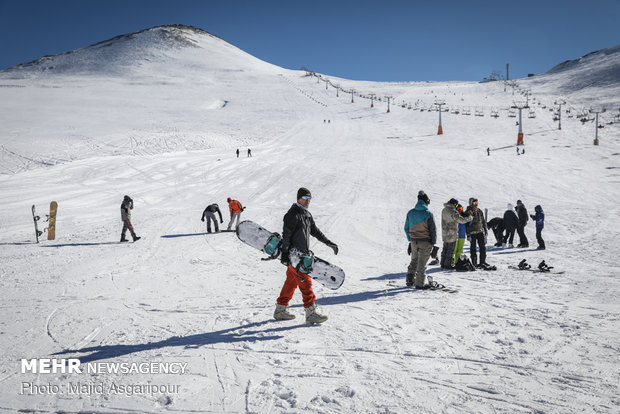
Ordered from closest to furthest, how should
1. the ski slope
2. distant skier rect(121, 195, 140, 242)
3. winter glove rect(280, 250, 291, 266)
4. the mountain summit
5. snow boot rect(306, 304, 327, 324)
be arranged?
the ski slope
winter glove rect(280, 250, 291, 266)
snow boot rect(306, 304, 327, 324)
distant skier rect(121, 195, 140, 242)
the mountain summit

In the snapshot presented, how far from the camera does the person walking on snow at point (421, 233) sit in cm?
646

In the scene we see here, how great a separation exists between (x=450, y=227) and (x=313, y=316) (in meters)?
4.56

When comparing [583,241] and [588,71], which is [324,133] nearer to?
[583,241]

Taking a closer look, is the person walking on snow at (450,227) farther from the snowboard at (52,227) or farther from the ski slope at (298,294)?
the snowboard at (52,227)

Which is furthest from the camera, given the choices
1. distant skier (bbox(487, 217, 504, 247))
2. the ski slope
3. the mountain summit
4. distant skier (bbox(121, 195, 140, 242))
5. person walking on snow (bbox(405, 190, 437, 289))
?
the mountain summit

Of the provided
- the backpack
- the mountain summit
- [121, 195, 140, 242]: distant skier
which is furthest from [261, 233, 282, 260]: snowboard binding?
the mountain summit

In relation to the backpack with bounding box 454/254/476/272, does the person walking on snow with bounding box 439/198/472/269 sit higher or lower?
higher

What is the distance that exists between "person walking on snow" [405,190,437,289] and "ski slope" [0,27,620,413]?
56 cm

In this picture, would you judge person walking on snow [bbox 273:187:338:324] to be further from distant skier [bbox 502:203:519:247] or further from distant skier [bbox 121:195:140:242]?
distant skier [bbox 502:203:519:247]

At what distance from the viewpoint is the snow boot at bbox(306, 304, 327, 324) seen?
16.2ft

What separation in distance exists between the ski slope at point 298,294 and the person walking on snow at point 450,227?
0.79 metres

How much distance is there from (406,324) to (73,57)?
13700cm

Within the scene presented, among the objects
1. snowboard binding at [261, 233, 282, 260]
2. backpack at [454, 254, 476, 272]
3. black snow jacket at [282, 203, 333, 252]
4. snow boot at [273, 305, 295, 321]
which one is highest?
black snow jacket at [282, 203, 333, 252]

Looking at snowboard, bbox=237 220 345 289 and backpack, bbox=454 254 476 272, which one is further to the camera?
backpack, bbox=454 254 476 272
